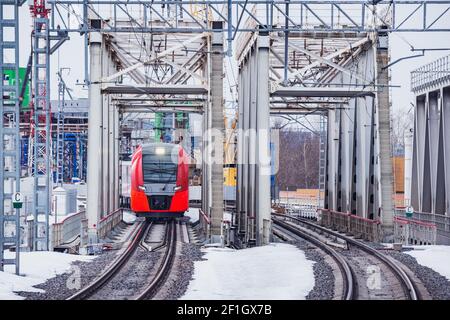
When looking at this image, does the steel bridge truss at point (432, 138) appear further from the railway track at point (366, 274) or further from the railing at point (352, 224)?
the railway track at point (366, 274)

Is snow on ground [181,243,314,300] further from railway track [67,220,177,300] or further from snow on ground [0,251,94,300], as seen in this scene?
snow on ground [0,251,94,300]

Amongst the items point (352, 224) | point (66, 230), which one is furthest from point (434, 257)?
point (66, 230)

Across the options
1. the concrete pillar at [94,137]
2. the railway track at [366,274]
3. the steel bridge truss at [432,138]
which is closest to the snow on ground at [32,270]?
the concrete pillar at [94,137]

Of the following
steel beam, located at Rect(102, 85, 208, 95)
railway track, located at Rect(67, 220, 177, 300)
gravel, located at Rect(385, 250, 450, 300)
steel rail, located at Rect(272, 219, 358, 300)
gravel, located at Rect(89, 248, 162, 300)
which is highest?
steel beam, located at Rect(102, 85, 208, 95)

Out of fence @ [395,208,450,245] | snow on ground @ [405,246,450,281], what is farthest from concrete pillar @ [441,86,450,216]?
snow on ground @ [405,246,450,281]

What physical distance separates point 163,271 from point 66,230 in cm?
955

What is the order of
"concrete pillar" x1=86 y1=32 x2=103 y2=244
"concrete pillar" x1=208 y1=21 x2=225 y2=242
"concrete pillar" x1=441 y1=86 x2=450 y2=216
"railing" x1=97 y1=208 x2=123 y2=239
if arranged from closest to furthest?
1. "concrete pillar" x1=208 y1=21 x2=225 y2=242
2. "concrete pillar" x1=86 y1=32 x2=103 y2=244
3. "railing" x1=97 y1=208 x2=123 y2=239
4. "concrete pillar" x1=441 y1=86 x2=450 y2=216

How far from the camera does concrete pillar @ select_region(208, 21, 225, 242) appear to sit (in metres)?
24.2

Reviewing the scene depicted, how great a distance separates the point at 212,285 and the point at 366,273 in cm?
358

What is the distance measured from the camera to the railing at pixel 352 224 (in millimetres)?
25562

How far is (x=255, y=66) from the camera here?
2641 cm

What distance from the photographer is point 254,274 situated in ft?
58.0

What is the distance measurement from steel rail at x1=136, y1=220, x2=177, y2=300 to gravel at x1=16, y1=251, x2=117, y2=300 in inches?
54.3

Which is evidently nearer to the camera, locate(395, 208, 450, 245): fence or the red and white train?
locate(395, 208, 450, 245): fence
